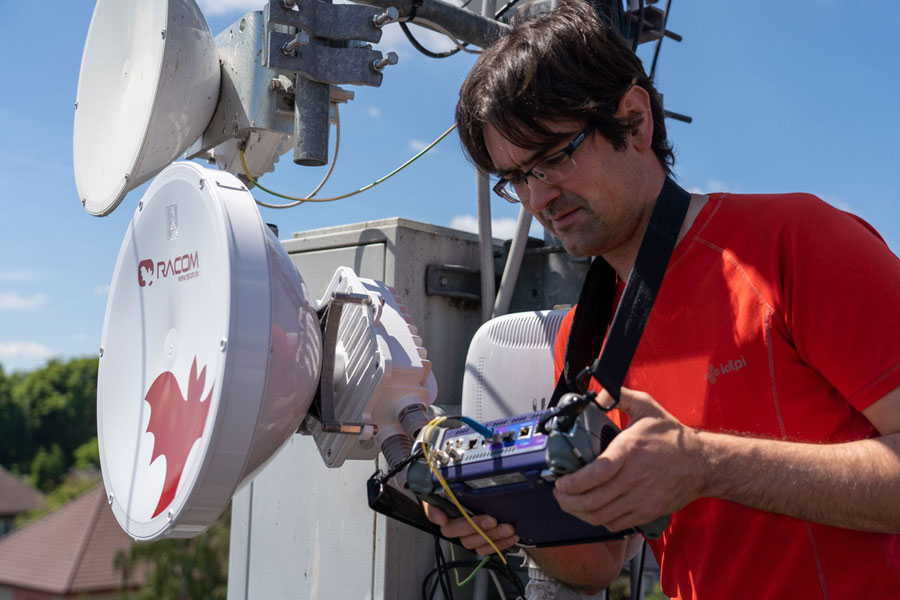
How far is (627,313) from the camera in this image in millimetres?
1267

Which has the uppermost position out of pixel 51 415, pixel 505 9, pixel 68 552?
pixel 505 9

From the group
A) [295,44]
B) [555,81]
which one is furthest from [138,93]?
[555,81]

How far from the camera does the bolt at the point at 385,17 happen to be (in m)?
2.19

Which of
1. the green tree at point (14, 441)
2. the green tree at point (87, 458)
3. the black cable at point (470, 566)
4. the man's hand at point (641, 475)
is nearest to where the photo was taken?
the man's hand at point (641, 475)

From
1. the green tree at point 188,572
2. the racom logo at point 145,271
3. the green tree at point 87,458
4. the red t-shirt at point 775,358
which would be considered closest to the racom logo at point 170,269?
the racom logo at point 145,271

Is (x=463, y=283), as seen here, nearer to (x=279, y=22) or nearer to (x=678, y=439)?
(x=279, y=22)

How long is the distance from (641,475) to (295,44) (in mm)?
1499

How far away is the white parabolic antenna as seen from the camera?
4.62ft

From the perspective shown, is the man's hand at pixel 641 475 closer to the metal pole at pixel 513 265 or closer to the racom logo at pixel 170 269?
the racom logo at pixel 170 269

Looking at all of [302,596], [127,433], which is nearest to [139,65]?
[127,433]

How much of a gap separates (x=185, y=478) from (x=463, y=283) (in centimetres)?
130

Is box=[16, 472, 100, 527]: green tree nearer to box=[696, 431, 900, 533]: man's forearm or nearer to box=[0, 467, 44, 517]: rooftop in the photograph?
box=[0, 467, 44, 517]: rooftop

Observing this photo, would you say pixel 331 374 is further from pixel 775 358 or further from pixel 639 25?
pixel 639 25

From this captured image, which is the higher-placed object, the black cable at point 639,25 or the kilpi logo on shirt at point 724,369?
the black cable at point 639,25
